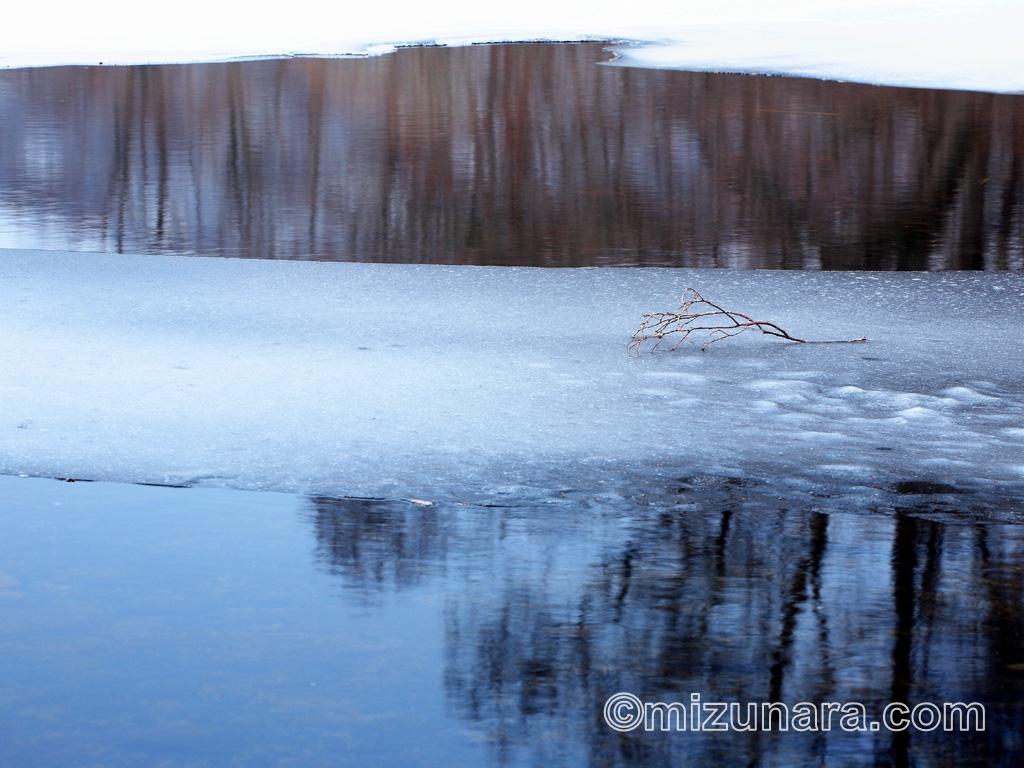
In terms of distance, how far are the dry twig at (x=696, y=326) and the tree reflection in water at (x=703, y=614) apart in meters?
1.73

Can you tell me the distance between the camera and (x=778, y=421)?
4527 millimetres

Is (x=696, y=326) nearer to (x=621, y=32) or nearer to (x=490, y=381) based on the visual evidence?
(x=490, y=381)

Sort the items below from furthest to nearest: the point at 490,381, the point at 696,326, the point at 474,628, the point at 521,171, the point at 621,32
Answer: the point at 621,32 < the point at 521,171 < the point at 696,326 < the point at 490,381 < the point at 474,628

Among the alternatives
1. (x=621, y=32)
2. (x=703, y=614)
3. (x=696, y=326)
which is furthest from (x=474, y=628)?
(x=621, y=32)

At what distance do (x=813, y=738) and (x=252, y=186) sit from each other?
850 cm

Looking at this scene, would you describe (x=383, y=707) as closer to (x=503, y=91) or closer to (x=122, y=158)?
(x=122, y=158)

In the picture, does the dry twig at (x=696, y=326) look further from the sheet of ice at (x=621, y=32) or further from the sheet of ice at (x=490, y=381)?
the sheet of ice at (x=621, y=32)

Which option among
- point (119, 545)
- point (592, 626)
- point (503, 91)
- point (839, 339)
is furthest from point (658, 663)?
point (503, 91)

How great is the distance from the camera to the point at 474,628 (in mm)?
2936

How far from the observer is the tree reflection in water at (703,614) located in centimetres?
252

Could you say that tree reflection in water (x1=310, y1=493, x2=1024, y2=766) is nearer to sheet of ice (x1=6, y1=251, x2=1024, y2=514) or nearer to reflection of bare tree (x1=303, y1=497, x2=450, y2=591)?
reflection of bare tree (x1=303, y1=497, x2=450, y2=591)

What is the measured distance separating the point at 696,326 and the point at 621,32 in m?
24.0

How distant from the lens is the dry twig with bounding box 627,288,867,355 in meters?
5.52

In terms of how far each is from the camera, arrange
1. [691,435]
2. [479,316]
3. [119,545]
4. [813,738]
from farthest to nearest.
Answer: [479,316] < [691,435] < [119,545] < [813,738]
